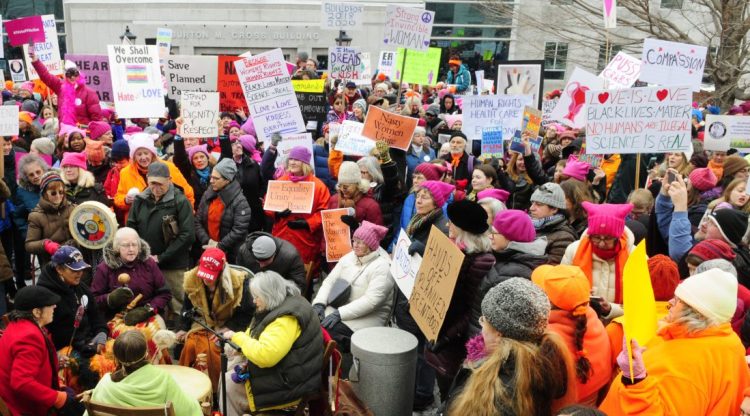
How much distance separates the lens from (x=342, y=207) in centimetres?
666

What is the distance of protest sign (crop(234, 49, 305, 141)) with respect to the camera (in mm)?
8328

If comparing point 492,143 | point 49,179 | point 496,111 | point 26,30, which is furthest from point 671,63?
point 26,30

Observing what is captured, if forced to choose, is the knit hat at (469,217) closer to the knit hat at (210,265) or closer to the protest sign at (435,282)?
the protest sign at (435,282)

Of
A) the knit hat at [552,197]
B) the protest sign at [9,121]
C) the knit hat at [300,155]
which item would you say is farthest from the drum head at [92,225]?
the knit hat at [552,197]

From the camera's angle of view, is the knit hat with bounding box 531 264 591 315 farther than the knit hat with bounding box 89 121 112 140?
No

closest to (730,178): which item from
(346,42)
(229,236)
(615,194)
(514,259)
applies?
(615,194)

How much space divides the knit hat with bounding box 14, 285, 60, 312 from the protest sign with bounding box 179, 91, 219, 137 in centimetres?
460

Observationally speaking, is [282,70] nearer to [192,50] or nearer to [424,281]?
[424,281]

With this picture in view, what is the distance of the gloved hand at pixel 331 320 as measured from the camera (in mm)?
5332

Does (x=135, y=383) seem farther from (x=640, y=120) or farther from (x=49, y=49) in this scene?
(x=49, y=49)

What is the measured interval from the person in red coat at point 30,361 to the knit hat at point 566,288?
328cm

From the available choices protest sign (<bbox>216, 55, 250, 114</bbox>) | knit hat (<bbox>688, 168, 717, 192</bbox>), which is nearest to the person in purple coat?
knit hat (<bbox>688, 168, 717, 192</bbox>)

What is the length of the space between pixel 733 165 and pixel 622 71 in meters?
4.53

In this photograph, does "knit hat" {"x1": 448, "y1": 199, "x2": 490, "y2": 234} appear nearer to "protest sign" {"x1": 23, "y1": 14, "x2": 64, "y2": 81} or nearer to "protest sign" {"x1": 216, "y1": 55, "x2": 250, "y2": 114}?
"protest sign" {"x1": 216, "y1": 55, "x2": 250, "y2": 114}
